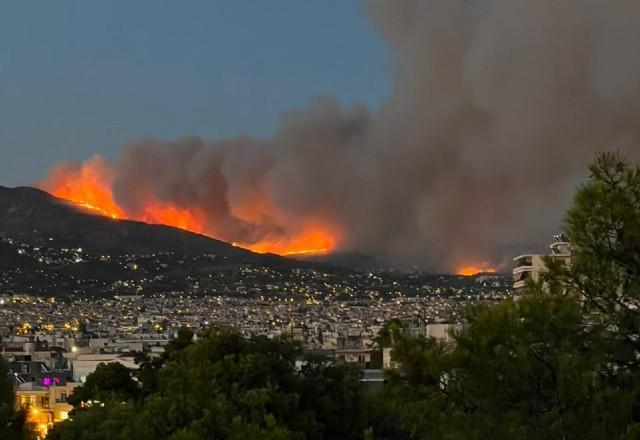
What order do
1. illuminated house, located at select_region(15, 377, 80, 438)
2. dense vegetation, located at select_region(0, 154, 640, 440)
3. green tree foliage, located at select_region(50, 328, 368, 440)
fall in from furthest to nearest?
1. illuminated house, located at select_region(15, 377, 80, 438)
2. green tree foliage, located at select_region(50, 328, 368, 440)
3. dense vegetation, located at select_region(0, 154, 640, 440)

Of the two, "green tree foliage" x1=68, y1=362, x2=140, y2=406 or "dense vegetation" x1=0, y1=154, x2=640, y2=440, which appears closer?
"dense vegetation" x1=0, y1=154, x2=640, y2=440

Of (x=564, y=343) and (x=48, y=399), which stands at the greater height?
(x=48, y=399)

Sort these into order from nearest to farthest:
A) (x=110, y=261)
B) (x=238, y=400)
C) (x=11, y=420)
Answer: (x=238, y=400)
(x=11, y=420)
(x=110, y=261)

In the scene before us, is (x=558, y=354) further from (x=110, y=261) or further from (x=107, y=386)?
(x=110, y=261)

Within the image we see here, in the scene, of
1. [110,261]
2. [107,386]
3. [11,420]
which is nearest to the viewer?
[11,420]

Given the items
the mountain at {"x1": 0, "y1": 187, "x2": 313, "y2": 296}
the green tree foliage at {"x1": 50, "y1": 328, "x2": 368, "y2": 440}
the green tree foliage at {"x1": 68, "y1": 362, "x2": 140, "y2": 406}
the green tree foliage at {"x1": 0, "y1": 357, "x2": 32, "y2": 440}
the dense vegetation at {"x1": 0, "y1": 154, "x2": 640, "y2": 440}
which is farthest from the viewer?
the mountain at {"x1": 0, "y1": 187, "x2": 313, "y2": 296}

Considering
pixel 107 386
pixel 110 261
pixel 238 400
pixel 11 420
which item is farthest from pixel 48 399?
pixel 110 261

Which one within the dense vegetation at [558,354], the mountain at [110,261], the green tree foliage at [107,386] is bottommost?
the dense vegetation at [558,354]

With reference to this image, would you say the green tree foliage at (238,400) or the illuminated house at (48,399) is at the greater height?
the illuminated house at (48,399)

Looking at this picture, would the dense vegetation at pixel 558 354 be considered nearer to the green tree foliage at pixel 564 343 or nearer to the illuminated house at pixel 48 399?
the green tree foliage at pixel 564 343

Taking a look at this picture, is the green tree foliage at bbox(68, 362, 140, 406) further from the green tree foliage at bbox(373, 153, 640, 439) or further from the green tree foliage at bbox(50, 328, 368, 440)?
the green tree foliage at bbox(373, 153, 640, 439)

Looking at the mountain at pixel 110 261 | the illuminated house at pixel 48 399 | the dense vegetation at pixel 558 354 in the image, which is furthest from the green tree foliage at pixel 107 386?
the mountain at pixel 110 261

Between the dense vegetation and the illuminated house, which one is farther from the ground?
the illuminated house

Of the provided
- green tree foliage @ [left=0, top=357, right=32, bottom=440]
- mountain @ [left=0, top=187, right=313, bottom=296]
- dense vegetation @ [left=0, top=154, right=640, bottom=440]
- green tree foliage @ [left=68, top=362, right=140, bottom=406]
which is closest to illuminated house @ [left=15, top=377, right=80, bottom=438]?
green tree foliage @ [left=68, top=362, right=140, bottom=406]
